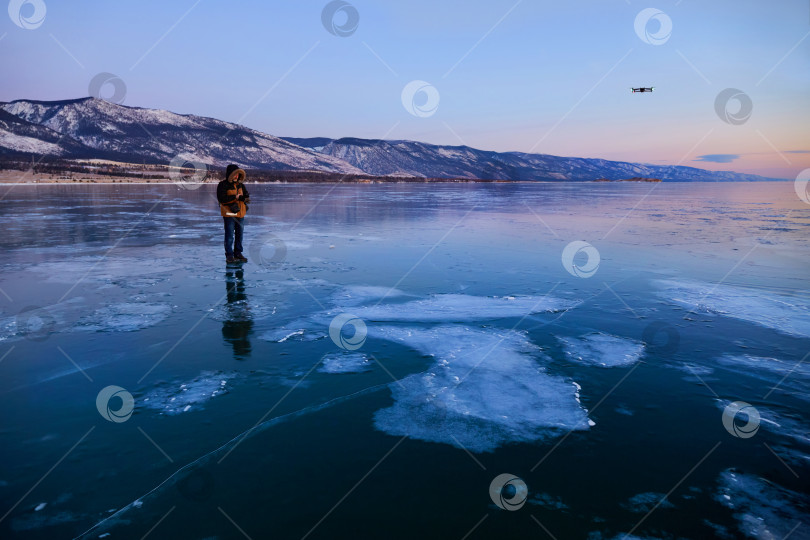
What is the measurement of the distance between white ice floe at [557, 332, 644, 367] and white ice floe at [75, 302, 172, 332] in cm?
688

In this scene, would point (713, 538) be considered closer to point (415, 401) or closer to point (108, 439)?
point (415, 401)

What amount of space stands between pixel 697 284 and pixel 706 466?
8365 millimetres

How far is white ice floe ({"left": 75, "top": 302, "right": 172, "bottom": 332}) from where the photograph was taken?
7.63 meters

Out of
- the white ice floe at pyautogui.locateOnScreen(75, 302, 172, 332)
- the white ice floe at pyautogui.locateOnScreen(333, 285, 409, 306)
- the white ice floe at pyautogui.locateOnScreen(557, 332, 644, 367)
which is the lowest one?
the white ice floe at pyautogui.locateOnScreen(75, 302, 172, 332)

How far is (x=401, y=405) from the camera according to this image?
205 inches

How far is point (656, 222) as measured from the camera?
26641mm

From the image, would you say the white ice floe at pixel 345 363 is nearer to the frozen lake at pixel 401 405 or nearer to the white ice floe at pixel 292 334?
the frozen lake at pixel 401 405

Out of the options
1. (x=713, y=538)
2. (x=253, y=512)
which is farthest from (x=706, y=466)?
(x=253, y=512)

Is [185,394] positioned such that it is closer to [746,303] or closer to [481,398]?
[481,398]

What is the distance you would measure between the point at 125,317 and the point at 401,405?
5804mm

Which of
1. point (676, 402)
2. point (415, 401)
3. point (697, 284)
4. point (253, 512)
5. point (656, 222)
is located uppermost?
point (656, 222)

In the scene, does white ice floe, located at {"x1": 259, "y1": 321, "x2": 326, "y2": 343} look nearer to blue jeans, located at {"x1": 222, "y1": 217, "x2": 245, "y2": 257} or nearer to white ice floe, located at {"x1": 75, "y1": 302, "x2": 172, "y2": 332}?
white ice floe, located at {"x1": 75, "y1": 302, "x2": 172, "y2": 332}

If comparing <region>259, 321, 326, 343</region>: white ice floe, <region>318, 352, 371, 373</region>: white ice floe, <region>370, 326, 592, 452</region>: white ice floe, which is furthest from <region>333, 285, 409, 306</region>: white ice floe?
<region>318, 352, 371, 373</region>: white ice floe

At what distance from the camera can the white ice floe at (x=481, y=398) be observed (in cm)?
474
